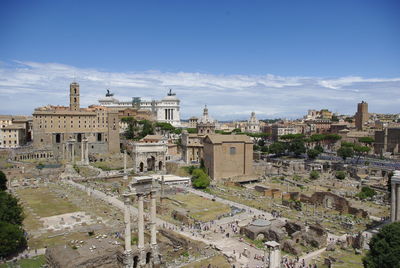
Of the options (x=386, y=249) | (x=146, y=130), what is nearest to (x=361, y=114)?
(x=146, y=130)

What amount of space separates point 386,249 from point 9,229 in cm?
2877

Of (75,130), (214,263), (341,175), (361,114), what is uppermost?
(361,114)

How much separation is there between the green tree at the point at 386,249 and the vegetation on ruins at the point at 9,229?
89.5 ft

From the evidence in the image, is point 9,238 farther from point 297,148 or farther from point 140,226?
point 297,148

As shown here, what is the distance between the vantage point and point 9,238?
27172mm

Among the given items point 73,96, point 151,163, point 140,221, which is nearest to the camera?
point 140,221

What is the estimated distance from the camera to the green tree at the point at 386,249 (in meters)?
23.0

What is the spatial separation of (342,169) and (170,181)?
36557 millimetres

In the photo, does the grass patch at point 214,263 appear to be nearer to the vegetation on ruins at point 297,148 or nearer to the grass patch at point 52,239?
the grass patch at point 52,239

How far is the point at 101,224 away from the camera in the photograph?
36000 mm

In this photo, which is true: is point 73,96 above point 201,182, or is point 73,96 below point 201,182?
above

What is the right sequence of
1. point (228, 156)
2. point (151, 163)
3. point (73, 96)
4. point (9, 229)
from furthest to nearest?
point (73, 96), point (151, 163), point (228, 156), point (9, 229)

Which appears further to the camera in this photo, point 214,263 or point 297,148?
point 297,148

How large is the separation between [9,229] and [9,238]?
70 cm
